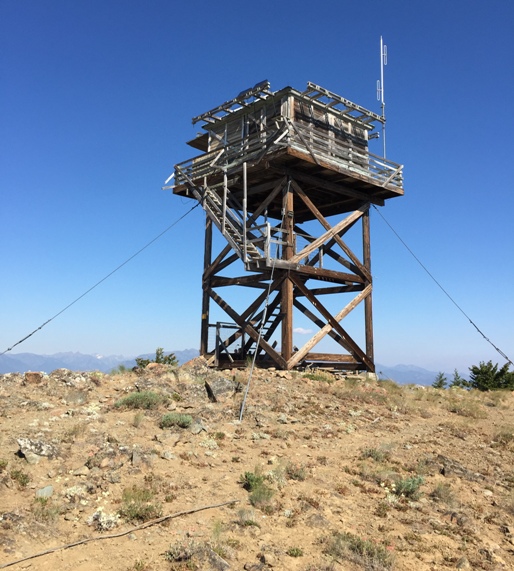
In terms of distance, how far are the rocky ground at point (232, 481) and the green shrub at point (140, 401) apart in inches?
1.1

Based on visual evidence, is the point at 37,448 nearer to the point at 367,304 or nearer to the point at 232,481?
the point at 232,481

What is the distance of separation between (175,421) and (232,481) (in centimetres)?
261

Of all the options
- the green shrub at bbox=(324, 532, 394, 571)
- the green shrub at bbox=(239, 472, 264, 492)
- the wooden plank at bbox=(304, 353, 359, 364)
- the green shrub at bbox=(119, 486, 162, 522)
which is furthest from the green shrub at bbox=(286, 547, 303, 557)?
the wooden plank at bbox=(304, 353, 359, 364)

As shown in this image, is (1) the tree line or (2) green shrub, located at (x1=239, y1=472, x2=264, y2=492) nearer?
(2) green shrub, located at (x1=239, y1=472, x2=264, y2=492)

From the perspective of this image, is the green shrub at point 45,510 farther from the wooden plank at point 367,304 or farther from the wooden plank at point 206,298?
the wooden plank at point 367,304

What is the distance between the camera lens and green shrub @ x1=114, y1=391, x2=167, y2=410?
1234cm

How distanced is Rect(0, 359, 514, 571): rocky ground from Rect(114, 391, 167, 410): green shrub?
0.09 feet

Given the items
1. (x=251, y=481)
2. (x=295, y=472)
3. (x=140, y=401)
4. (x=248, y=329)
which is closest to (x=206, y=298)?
(x=248, y=329)

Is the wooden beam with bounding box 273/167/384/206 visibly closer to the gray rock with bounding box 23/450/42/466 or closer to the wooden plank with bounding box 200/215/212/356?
the wooden plank with bounding box 200/215/212/356

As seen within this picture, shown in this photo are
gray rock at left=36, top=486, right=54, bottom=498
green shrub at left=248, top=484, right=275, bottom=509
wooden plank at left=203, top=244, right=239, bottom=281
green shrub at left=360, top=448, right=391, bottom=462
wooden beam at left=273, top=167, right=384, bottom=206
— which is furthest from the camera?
wooden plank at left=203, top=244, right=239, bottom=281

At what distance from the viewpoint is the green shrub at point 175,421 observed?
11219 mm

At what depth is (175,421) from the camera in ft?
37.1

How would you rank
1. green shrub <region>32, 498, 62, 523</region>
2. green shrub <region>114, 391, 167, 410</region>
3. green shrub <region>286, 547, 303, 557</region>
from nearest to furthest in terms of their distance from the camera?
1. green shrub <region>286, 547, 303, 557</region>
2. green shrub <region>32, 498, 62, 523</region>
3. green shrub <region>114, 391, 167, 410</region>

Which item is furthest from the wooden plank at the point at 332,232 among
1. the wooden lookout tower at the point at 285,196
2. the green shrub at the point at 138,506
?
the green shrub at the point at 138,506
